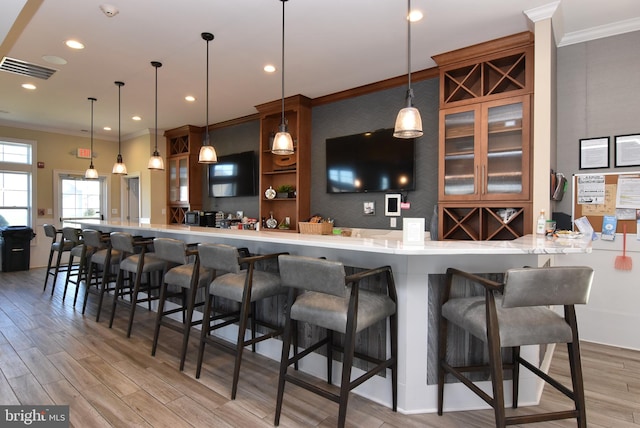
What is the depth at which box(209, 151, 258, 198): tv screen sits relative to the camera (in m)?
5.83

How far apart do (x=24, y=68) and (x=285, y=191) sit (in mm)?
3453

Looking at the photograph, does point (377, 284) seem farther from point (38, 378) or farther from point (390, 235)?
point (38, 378)

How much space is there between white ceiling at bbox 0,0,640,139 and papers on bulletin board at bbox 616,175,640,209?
1342mm

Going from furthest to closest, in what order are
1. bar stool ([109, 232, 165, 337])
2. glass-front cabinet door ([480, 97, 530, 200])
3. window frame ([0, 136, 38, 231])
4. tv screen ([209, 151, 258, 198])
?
1. window frame ([0, 136, 38, 231])
2. tv screen ([209, 151, 258, 198])
3. bar stool ([109, 232, 165, 337])
4. glass-front cabinet door ([480, 97, 530, 200])

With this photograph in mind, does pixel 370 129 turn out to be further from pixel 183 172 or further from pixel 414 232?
pixel 183 172

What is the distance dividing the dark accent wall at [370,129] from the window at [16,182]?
192 inches

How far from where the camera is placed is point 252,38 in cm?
323

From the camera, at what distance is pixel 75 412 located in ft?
6.70

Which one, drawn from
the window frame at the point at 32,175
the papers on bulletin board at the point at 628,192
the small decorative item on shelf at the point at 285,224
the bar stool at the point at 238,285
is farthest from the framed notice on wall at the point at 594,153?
the window frame at the point at 32,175

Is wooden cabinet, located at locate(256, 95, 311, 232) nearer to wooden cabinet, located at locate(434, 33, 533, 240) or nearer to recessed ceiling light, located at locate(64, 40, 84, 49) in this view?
wooden cabinet, located at locate(434, 33, 533, 240)

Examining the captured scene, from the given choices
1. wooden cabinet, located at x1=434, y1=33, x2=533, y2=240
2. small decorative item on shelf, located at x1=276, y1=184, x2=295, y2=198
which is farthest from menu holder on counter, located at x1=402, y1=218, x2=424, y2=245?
small decorative item on shelf, located at x1=276, y1=184, x2=295, y2=198

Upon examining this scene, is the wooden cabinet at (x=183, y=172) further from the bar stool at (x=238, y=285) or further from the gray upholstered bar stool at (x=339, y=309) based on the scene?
the gray upholstered bar stool at (x=339, y=309)

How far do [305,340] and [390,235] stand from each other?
6.40 feet

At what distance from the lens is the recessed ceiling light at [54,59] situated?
365cm
